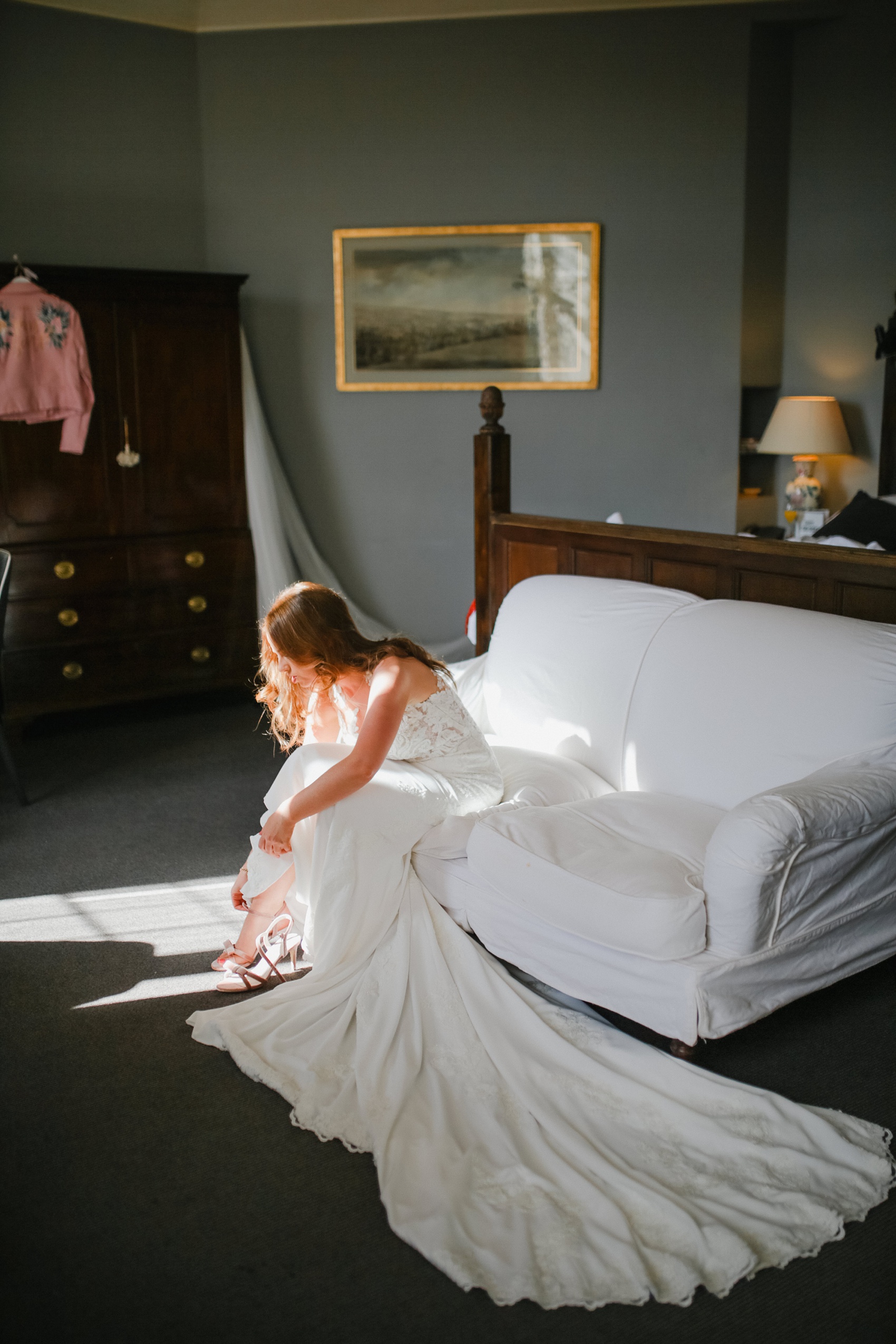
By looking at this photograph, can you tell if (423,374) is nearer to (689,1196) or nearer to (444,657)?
(444,657)

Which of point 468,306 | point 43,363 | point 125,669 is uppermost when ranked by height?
point 468,306

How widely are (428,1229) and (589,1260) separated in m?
0.25

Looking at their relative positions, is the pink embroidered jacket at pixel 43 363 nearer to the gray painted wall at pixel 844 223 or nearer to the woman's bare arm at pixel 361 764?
the woman's bare arm at pixel 361 764

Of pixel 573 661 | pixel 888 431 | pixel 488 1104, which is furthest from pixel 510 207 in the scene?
pixel 488 1104

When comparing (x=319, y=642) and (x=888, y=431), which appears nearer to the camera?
(x=319, y=642)

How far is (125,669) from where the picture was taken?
466 centimetres

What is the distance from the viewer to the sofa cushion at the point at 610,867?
6.65 ft

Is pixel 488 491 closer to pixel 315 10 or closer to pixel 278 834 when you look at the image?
pixel 278 834

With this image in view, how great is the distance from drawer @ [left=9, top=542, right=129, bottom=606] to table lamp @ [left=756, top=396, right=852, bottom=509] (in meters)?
3.01

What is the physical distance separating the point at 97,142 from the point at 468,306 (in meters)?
1.80

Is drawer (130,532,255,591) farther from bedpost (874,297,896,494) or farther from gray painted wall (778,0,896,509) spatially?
bedpost (874,297,896,494)

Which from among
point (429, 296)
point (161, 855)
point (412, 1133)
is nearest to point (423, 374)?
point (429, 296)

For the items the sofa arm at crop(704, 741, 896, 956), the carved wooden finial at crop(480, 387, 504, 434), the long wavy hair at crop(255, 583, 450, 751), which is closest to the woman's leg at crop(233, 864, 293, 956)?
the long wavy hair at crop(255, 583, 450, 751)

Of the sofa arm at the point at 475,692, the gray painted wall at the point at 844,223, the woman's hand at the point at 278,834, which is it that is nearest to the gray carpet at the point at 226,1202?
the woman's hand at the point at 278,834
